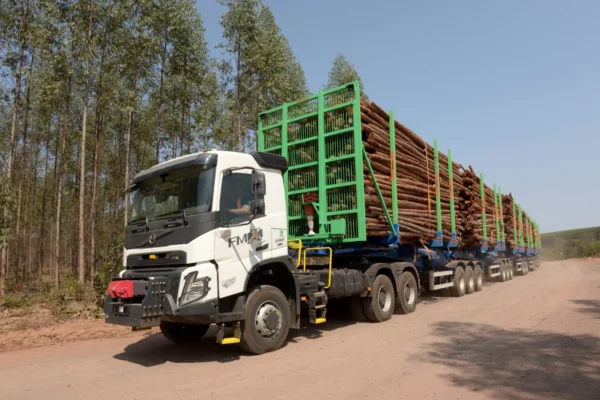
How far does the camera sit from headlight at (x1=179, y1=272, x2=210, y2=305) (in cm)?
500

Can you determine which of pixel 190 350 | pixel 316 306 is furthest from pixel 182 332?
pixel 316 306

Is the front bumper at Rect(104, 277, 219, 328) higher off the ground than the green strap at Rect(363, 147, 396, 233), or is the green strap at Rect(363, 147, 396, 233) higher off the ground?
the green strap at Rect(363, 147, 396, 233)

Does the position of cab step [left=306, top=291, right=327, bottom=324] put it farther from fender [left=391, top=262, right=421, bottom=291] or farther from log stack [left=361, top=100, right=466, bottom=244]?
fender [left=391, top=262, right=421, bottom=291]

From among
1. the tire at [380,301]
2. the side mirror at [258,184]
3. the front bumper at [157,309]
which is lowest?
the tire at [380,301]

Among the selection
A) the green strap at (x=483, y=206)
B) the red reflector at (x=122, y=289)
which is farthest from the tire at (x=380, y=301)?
the green strap at (x=483, y=206)

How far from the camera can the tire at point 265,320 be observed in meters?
5.54

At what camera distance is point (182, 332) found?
22.4ft

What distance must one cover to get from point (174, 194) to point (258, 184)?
1.23 meters

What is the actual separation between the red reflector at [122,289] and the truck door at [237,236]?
3.77 ft

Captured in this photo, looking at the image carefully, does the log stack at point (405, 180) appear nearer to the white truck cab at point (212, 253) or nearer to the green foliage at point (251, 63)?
the white truck cab at point (212, 253)

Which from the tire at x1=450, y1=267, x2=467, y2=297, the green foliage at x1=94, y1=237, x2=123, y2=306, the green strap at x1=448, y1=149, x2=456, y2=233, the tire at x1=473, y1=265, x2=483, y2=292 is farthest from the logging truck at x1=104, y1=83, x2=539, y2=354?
the tire at x1=473, y1=265, x2=483, y2=292

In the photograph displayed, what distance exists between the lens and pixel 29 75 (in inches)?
554

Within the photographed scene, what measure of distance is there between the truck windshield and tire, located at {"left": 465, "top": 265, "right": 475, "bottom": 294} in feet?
34.4

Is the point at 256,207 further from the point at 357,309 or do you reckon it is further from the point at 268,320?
the point at 357,309
